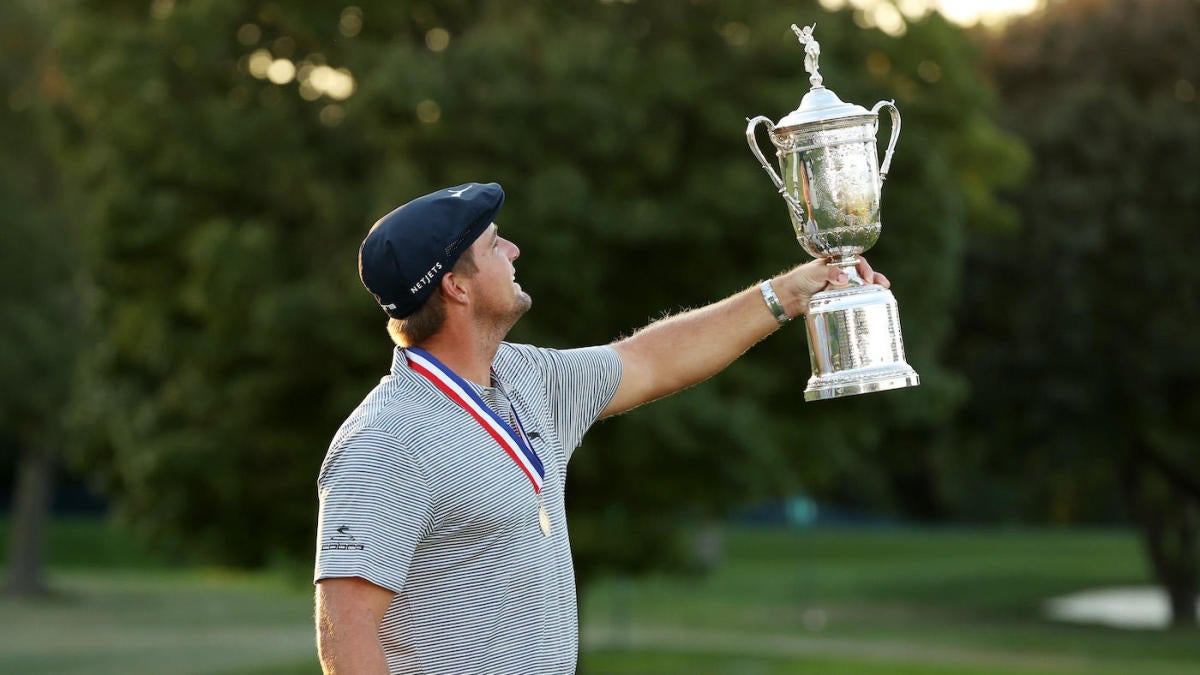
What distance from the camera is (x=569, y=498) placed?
15.0 metres

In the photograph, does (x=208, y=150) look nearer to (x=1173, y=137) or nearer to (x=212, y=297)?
(x=212, y=297)

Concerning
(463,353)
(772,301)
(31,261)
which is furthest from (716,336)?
(31,261)

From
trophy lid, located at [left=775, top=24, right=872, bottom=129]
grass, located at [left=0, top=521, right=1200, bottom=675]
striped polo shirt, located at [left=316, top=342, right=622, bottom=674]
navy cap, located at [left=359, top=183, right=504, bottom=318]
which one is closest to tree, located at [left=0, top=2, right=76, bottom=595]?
grass, located at [left=0, top=521, right=1200, bottom=675]

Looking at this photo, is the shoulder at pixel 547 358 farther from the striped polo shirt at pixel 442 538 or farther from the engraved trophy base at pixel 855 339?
the engraved trophy base at pixel 855 339

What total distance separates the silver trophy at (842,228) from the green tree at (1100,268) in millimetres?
18023

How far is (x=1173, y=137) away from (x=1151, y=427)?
3.79 meters

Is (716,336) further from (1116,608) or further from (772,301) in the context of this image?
(1116,608)

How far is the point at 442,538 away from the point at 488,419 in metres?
0.28

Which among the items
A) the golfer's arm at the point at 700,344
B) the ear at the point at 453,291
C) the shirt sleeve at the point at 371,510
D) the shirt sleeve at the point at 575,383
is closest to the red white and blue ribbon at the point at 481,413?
the ear at the point at 453,291

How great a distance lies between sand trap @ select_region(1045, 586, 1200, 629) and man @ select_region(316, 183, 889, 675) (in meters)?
22.6

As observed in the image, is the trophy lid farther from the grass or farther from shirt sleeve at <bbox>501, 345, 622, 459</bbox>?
the grass

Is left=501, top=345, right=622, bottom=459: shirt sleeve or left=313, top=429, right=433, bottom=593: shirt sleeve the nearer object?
left=313, top=429, right=433, bottom=593: shirt sleeve

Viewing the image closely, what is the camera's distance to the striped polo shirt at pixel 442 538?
3438 millimetres

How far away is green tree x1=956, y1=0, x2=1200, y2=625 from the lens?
871 inches
